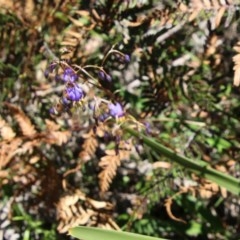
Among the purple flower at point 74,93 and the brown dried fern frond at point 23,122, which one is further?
the brown dried fern frond at point 23,122

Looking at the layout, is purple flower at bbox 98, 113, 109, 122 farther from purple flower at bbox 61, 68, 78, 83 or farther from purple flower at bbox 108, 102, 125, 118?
purple flower at bbox 61, 68, 78, 83

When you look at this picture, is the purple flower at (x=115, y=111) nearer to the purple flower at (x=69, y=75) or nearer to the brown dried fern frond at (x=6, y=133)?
the purple flower at (x=69, y=75)

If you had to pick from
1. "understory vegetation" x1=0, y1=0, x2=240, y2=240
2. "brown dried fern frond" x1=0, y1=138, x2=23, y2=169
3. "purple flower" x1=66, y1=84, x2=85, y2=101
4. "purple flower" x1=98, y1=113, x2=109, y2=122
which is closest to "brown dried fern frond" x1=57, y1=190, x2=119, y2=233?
"understory vegetation" x1=0, y1=0, x2=240, y2=240

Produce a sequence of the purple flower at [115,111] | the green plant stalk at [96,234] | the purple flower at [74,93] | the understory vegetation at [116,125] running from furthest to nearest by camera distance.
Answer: the understory vegetation at [116,125] < the purple flower at [115,111] < the purple flower at [74,93] < the green plant stalk at [96,234]

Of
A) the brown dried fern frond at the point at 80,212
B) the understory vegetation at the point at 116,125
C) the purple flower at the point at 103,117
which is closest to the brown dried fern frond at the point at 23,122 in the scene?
the understory vegetation at the point at 116,125

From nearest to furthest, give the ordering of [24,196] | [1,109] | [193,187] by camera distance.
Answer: [193,187] → [1,109] → [24,196]

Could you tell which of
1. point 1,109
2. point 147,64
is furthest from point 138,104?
point 1,109

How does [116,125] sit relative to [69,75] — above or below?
below

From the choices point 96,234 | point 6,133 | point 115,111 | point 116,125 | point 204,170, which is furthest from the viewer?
point 6,133

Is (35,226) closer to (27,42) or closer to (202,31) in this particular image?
(27,42)

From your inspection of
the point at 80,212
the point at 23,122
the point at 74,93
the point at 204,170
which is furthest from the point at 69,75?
the point at 80,212

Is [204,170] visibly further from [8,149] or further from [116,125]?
[8,149]
